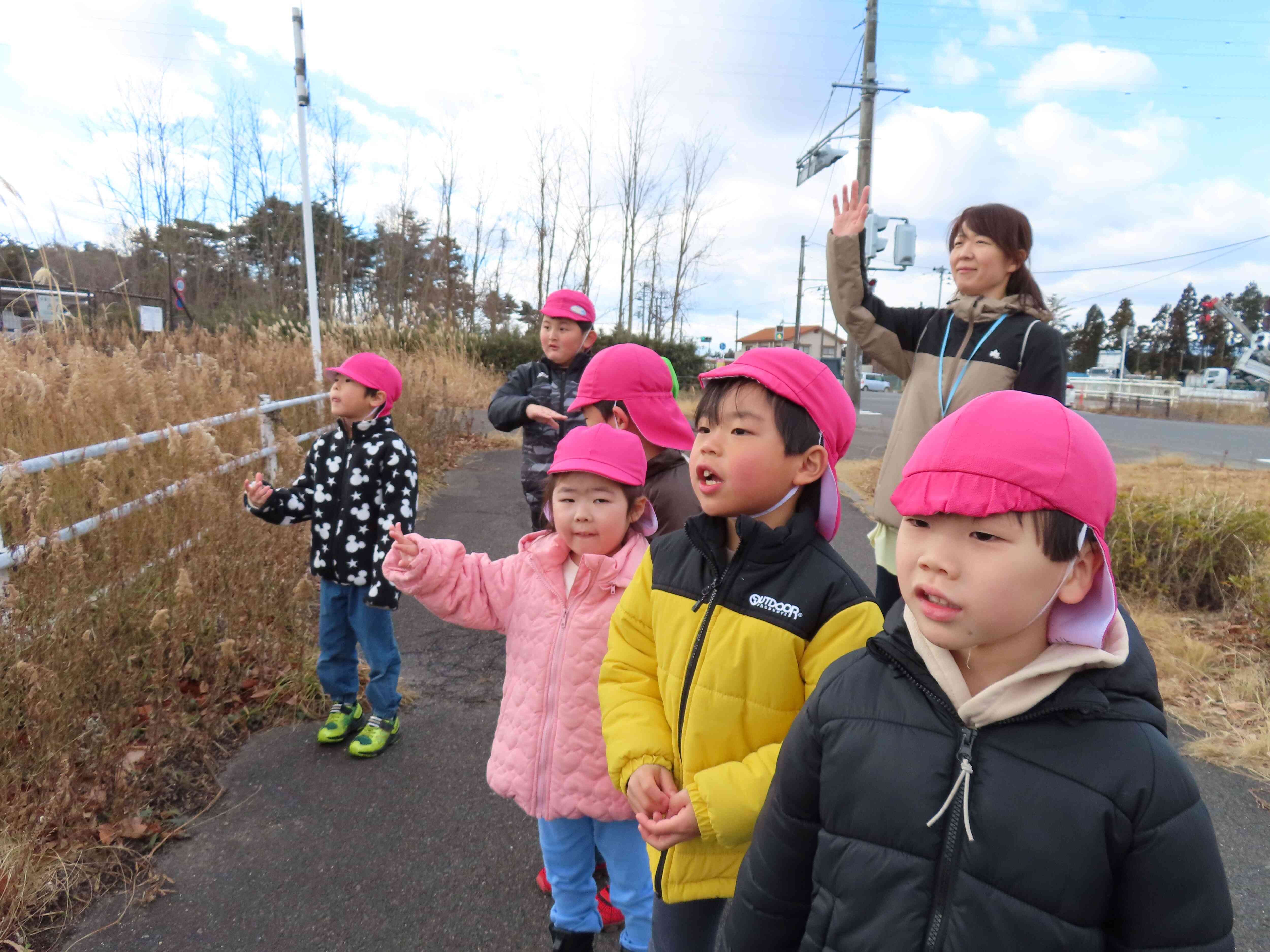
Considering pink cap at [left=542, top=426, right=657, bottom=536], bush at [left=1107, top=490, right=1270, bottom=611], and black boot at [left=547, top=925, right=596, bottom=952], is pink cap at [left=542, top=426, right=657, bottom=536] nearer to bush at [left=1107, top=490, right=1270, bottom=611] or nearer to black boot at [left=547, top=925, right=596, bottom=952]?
black boot at [left=547, top=925, right=596, bottom=952]

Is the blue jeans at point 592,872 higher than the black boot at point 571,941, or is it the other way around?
the blue jeans at point 592,872

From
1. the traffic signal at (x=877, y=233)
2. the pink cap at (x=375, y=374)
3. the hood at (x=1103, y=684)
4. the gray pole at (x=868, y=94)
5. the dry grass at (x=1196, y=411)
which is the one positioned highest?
the gray pole at (x=868, y=94)

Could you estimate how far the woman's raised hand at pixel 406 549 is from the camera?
2.02 metres

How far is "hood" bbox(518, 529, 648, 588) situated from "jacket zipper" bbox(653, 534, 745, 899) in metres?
0.39

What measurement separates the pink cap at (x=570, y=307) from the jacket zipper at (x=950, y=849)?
2731mm

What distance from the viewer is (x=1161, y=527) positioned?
510 centimetres

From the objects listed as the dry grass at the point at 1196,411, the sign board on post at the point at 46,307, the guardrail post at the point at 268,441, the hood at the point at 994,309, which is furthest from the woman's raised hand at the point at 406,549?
the dry grass at the point at 1196,411

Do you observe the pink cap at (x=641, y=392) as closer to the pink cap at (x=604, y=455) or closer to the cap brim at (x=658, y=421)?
the cap brim at (x=658, y=421)

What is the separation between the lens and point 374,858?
254cm

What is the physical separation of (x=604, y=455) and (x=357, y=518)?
1.45 m

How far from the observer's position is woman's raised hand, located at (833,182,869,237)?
2.63m

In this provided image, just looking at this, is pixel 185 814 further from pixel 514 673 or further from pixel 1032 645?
pixel 1032 645

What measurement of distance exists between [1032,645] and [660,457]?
1.54 metres

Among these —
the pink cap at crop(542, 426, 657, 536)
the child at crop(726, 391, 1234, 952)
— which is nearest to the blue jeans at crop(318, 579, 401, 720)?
the pink cap at crop(542, 426, 657, 536)
